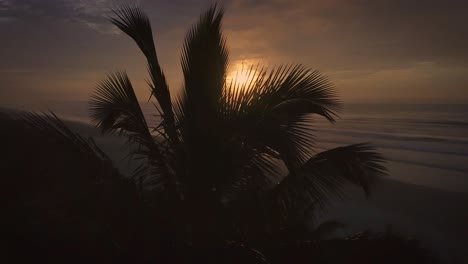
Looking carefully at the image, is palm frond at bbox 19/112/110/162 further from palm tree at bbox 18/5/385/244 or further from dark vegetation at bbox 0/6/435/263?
palm tree at bbox 18/5/385/244

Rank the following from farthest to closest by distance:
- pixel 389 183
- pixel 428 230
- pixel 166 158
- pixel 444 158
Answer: pixel 444 158 < pixel 389 183 < pixel 428 230 < pixel 166 158

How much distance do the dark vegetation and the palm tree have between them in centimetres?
1

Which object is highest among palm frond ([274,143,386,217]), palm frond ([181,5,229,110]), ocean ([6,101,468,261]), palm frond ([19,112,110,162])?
palm frond ([181,5,229,110])

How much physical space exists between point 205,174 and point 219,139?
39 cm

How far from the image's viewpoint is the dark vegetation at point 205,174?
311 cm

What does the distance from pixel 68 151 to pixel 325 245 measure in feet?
9.31

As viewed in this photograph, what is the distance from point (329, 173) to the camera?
4.00 meters

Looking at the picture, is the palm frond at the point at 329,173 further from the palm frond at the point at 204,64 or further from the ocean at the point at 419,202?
the palm frond at the point at 204,64

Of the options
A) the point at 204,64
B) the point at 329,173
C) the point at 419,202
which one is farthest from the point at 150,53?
the point at 419,202

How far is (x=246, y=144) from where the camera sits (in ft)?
11.1

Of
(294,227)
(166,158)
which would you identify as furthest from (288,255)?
(166,158)

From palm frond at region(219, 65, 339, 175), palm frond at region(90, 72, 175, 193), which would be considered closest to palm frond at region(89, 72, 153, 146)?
palm frond at region(90, 72, 175, 193)

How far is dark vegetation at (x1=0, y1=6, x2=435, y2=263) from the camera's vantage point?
311cm

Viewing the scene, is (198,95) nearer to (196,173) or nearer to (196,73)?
(196,73)
